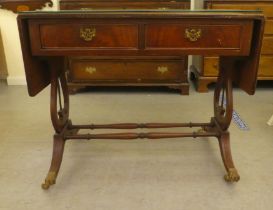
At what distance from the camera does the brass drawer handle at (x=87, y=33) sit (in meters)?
1.27

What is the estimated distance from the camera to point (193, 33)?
1.27m

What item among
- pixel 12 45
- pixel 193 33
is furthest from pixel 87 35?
pixel 12 45

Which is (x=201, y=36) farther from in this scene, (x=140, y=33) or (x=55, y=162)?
(x=55, y=162)

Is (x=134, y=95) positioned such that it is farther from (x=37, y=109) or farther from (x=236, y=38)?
(x=236, y=38)

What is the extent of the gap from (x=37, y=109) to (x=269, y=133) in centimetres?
181

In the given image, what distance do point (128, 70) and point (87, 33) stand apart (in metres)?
1.50

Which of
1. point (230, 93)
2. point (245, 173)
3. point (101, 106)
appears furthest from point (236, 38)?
point (101, 106)

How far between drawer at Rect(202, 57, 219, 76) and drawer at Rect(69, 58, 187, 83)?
0.20 metres

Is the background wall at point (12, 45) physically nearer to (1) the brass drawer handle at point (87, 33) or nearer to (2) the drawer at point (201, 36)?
(2) the drawer at point (201, 36)

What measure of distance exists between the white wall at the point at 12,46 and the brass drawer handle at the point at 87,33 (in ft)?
6.13

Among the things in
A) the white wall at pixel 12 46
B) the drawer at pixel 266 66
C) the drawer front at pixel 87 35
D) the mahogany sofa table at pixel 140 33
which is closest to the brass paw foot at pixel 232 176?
the mahogany sofa table at pixel 140 33

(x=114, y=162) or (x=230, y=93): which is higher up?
(x=230, y=93)

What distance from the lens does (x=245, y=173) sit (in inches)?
61.2

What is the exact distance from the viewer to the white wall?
3012mm
